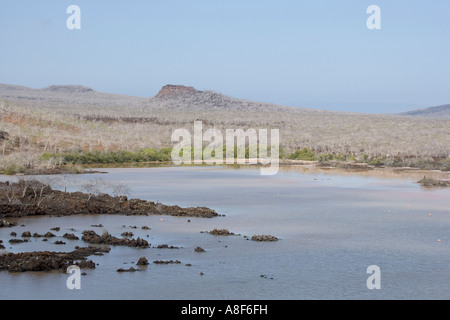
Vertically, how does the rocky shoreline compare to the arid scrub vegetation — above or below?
below

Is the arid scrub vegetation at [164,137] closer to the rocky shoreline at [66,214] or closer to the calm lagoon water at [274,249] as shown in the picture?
the rocky shoreline at [66,214]

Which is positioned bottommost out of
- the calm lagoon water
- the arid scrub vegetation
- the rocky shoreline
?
the calm lagoon water

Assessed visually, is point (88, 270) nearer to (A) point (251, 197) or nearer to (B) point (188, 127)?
(A) point (251, 197)

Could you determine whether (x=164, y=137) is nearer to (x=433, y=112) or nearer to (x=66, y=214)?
(x=66, y=214)


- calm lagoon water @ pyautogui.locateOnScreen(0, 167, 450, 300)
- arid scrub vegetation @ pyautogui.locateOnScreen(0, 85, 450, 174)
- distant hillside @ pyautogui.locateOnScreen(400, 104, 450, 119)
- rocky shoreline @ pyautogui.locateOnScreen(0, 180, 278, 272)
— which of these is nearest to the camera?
calm lagoon water @ pyautogui.locateOnScreen(0, 167, 450, 300)

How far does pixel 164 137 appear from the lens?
227ft

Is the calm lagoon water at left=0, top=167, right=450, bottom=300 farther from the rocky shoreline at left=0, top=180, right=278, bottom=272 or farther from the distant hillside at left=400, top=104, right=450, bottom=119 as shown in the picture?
the distant hillside at left=400, top=104, right=450, bottom=119

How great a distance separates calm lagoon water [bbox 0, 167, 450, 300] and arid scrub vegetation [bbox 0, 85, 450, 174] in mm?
18379

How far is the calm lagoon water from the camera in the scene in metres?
13.1

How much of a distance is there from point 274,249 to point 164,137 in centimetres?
5318

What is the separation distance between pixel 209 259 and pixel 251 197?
42.6ft

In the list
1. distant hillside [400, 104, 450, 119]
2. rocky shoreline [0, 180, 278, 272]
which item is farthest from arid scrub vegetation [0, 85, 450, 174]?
distant hillside [400, 104, 450, 119]

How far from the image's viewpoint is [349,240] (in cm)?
1841
